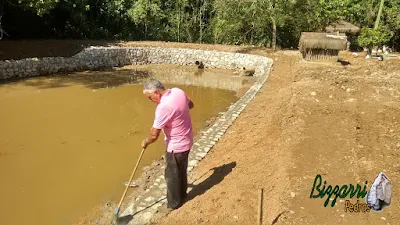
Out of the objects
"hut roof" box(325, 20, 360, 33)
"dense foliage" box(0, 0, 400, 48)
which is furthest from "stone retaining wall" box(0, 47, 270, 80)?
"hut roof" box(325, 20, 360, 33)

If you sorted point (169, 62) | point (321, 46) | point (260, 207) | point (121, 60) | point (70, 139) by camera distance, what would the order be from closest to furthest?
point (260, 207), point (70, 139), point (321, 46), point (121, 60), point (169, 62)

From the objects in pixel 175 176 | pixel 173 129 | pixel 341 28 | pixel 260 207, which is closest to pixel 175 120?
pixel 173 129

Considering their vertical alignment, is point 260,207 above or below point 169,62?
below

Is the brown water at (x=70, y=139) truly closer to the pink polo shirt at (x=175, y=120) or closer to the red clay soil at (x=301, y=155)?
the red clay soil at (x=301, y=155)

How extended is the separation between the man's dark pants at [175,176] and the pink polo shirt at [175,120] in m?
0.11

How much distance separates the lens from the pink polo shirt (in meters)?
3.88

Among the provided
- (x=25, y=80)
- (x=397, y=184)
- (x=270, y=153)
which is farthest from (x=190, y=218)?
(x=25, y=80)

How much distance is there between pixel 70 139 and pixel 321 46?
8.64 metres

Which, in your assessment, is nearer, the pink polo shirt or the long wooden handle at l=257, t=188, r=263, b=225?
the long wooden handle at l=257, t=188, r=263, b=225

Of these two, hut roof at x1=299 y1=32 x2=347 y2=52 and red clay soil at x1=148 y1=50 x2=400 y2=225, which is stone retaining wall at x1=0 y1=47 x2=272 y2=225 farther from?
hut roof at x1=299 y1=32 x2=347 y2=52

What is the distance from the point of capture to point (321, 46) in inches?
454

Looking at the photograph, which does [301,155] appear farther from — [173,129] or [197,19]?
[197,19]

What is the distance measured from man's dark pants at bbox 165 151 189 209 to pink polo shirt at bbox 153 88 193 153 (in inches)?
4.4

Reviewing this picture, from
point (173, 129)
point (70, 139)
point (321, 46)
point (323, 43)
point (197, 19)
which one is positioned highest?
point (197, 19)
